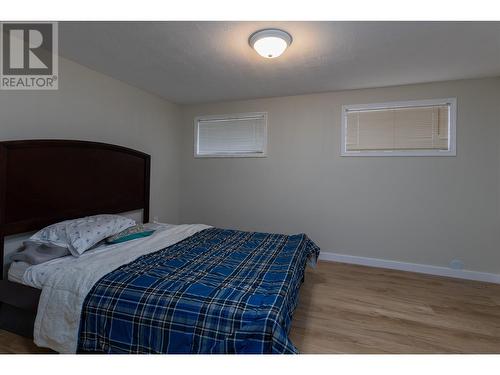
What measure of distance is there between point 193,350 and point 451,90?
364cm

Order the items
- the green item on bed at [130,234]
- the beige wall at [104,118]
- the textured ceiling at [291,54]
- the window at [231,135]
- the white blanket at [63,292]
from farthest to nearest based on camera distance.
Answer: the window at [231,135]
the green item on bed at [130,234]
the beige wall at [104,118]
the textured ceiling at [291,54]
the white blanket at [63,292]

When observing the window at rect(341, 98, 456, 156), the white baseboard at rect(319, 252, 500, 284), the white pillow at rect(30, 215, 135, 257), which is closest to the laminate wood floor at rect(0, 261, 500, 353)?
the white baseboard at rect(319, 252, 500, 284)

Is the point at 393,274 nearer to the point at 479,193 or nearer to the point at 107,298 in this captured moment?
the point at 479,193

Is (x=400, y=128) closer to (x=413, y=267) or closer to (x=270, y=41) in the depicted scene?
(x=413, y=267)

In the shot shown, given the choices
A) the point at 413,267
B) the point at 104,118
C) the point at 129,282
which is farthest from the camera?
the point at 413,267

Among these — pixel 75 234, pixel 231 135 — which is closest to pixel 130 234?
pixel 75 234

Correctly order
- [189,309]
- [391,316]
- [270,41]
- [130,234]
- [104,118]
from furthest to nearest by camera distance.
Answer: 1. [104,118]
2. [130,234]
3. [391,316]
4. [270,41]
5. [189,309]

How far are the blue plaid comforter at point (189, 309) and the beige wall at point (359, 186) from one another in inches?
69.2

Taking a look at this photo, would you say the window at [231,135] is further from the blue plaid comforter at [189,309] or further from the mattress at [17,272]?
the mattress at [17,272]

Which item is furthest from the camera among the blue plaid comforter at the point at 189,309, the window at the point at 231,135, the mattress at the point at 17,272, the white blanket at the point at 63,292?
the window at the point at 231,135

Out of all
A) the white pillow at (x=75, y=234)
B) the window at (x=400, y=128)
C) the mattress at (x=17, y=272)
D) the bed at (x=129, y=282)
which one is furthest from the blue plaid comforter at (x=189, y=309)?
the window at (x=400, y=128)

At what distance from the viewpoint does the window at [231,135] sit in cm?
360

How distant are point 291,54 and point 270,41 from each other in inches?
18.1

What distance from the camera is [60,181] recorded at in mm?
2195
